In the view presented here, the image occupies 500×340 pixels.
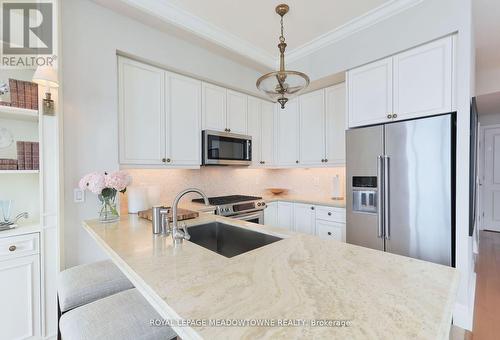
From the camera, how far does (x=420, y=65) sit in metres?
2.16

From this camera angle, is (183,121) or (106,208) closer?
(106,208)

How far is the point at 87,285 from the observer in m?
1.39

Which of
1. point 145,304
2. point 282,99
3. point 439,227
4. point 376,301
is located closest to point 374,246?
point 439,227

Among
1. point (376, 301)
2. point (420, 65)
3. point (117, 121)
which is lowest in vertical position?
point (376, 301)

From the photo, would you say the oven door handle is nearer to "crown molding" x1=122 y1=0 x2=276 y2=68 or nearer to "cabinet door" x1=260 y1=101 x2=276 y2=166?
"cabinet door" x1=260 y1=101 x2=276 y2=166

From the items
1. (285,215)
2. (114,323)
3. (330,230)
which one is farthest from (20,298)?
(330,230)

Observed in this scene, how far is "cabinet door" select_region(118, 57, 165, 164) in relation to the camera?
2223mm

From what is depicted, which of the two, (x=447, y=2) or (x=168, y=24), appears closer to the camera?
(x=447, y=2)

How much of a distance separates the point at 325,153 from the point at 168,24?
236 cm

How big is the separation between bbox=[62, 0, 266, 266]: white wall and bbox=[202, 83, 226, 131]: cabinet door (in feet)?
2.69

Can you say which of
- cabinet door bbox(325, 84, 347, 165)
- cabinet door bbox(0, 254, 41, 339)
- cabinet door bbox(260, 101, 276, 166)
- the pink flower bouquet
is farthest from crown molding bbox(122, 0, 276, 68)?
cabinet door bbox(0, 254, 41, 339)

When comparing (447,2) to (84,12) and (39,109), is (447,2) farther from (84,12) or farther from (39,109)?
(39,109)

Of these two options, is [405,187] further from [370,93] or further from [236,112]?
[236,112]

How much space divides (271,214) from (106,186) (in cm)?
217
